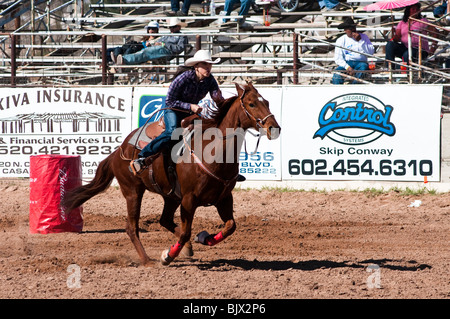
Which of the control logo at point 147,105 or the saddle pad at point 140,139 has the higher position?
the saddle pad at point 140,139

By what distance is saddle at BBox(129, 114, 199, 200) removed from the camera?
24.6ft

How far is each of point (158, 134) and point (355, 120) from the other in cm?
564

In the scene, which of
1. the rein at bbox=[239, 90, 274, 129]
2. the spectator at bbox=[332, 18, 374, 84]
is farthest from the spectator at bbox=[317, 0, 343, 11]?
the rein at bbox=[239, 90, 274, 129]

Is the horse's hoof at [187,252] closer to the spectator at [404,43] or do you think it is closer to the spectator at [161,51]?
the spectator at [161,51]

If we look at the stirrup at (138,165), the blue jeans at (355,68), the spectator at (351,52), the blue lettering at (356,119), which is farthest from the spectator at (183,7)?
the stirrup at (138,165)

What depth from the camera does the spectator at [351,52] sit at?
45.2 ft

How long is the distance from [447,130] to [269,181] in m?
3.62

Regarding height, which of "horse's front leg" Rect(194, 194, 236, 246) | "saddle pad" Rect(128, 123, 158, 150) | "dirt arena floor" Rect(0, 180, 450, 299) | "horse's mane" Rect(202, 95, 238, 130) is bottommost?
"dirt arena floor" Rect(0, 180, 450, 299)

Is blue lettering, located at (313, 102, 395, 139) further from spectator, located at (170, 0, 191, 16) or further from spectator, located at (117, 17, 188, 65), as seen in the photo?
spectator, located at (170, 0, 191, 16)

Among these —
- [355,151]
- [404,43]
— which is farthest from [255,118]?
[404,43]

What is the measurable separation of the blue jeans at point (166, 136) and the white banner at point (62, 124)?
219 inches

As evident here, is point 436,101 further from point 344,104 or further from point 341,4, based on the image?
point 341,4

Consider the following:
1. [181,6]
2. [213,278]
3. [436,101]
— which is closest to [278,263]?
[213,278]

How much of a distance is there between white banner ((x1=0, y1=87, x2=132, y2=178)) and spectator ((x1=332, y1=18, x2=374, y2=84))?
480 cm
